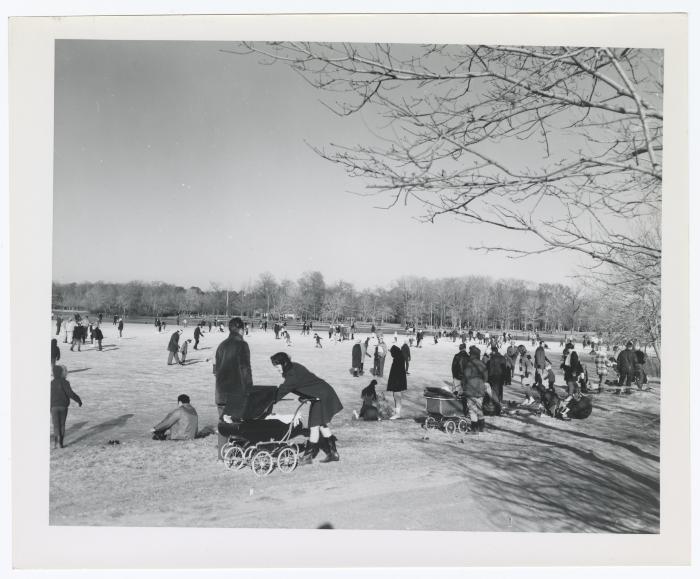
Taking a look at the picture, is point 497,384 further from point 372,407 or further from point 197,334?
point 197,334

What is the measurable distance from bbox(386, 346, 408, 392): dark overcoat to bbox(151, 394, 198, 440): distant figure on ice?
2548 mm

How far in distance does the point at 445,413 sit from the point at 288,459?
2.08 m

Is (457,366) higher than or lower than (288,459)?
higher

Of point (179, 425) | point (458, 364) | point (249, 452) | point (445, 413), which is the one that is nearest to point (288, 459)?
point (249, 452)

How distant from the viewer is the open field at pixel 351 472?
15.8ft

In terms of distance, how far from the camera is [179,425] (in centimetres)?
535

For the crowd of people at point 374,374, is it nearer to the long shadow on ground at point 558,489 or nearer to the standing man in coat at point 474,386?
the standing man in coat at point 474,386

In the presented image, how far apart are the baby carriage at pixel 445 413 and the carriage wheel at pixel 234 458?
2.26 metres

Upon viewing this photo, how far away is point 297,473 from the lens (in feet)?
16.6

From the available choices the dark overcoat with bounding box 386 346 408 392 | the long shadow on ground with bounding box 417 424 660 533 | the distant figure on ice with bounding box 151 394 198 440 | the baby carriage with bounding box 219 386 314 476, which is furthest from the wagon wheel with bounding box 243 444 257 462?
the dark overcoat with bounding box 386 346 408 392

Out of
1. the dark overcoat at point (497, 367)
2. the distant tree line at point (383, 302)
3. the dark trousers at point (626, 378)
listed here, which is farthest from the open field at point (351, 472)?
the dark trousers at point (626, 378)
